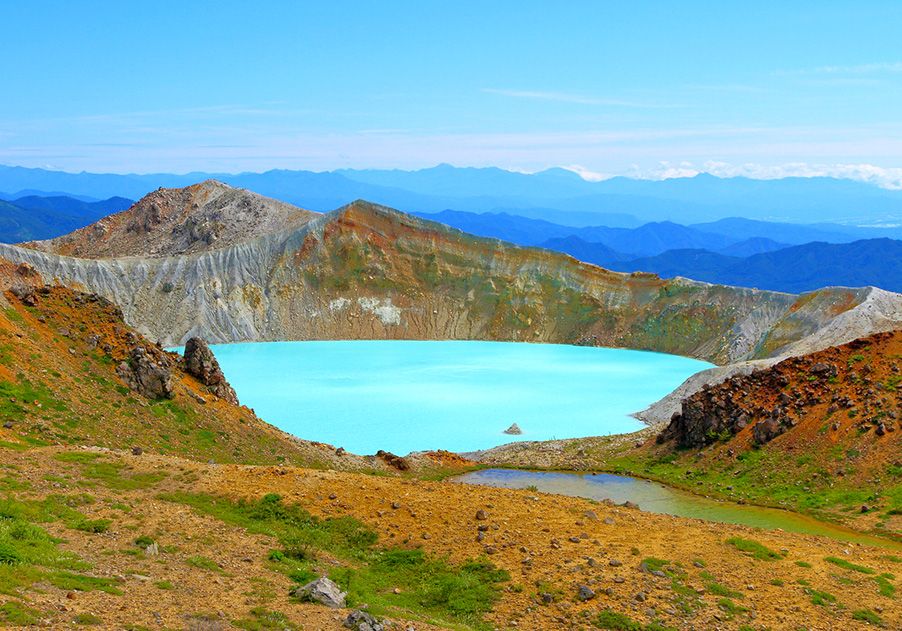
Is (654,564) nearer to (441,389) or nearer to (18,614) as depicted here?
(18,614)

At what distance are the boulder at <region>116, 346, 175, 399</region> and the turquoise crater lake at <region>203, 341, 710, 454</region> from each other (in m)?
13.6

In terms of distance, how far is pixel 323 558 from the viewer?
17.4 m

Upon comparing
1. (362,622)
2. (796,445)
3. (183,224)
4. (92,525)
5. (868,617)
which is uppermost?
(183,224)

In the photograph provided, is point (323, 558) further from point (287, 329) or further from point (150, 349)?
point (287, 329)

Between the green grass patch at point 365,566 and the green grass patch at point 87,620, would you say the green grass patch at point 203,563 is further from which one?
the green grass patch at point 87,620

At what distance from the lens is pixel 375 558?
58.8 ft

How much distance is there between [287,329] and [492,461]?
54.1m

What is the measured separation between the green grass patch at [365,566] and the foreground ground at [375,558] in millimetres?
46

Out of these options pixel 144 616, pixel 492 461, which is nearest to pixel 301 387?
pixel 492 461

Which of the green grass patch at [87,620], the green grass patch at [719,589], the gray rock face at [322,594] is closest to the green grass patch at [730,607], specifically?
the green grass patch at [719,589]

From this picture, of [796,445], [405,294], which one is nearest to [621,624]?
[796,445]

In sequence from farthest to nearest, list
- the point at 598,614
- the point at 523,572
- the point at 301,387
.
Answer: the point at 301,387 → the point at 523,572 → the point at 598,614

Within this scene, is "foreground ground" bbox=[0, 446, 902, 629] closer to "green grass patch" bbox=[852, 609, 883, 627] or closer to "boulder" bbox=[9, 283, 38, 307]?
"green grass patch" bbox=[852, 609, 883, 627]

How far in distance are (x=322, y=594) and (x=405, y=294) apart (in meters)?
82.0
